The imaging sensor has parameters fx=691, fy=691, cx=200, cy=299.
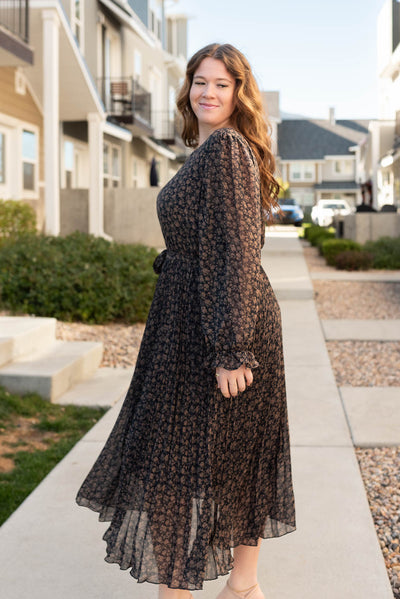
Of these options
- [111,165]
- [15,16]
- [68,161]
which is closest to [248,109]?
[15,16]

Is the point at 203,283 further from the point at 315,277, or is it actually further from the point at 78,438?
the point at 315,277

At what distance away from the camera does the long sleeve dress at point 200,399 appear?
1.95 meters

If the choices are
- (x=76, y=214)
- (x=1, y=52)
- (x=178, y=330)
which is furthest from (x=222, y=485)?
(x=76, y=214)

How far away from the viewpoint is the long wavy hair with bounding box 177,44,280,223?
211 cm

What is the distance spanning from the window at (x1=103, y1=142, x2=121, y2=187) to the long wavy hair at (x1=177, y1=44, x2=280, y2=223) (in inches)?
669

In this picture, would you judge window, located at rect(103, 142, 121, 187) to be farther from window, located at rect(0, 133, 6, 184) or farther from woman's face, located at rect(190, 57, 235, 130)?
woman's face, located at rect(190, 57, 235, 130)

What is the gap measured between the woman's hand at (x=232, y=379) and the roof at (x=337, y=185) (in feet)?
162

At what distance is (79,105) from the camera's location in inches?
568

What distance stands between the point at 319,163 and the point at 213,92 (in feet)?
167

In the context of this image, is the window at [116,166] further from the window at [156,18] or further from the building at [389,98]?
the building at [389,98]

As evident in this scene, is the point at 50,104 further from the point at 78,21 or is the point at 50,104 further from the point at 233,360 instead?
the point at 233,360

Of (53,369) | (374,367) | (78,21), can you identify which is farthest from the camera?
(78,21)

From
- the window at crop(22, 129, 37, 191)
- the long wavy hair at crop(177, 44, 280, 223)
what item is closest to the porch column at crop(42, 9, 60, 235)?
the window at crop(22, 129, 37, 191)

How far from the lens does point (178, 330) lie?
2.08 meters
